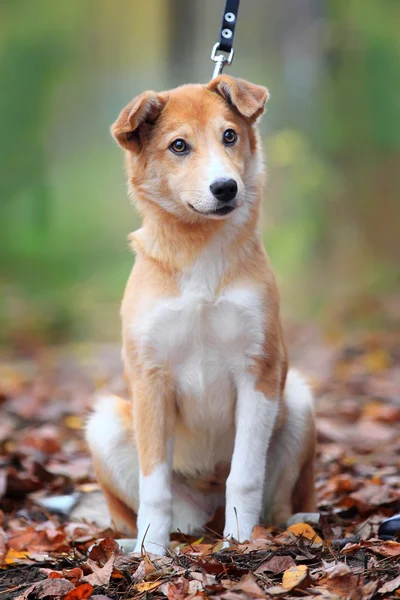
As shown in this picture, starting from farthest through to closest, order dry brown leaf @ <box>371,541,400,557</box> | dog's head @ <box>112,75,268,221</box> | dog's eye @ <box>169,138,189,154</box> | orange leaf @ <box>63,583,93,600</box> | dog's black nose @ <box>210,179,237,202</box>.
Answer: dog's eye @ <box>169,138,189,154</box> → dog's head @ <box>112,75,268,221</box> → dog's black nose @ <box>210,179,237,202</box> → dry brown leaf @ <box>371,541,400,557</box> → orange leaf @ <box>63,583,93,600</box>

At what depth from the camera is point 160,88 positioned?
1097 cm

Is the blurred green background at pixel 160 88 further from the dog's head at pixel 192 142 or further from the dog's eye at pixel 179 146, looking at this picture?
the dog's eye at pixel 179 146

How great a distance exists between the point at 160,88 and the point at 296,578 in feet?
30.7

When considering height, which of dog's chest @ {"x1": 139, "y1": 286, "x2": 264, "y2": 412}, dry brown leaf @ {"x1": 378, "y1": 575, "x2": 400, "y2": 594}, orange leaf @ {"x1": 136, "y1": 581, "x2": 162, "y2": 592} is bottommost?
orange leaf @ {"x1": 136, "y1": 581, "x2": 162, "y2": 592}

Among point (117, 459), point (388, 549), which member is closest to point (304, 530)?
point (388, 549)

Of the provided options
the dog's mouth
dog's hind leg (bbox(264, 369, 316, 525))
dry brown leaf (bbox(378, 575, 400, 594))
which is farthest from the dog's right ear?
dry brown leaf (bbox(378, 575, 400, 594))

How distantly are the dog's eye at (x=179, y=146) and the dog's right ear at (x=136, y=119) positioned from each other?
169mm

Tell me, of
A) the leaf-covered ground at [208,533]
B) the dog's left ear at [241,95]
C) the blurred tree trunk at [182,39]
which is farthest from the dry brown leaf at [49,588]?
the blurred tree trunk at [182,39]

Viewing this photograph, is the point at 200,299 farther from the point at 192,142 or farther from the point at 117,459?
the point at 117,459

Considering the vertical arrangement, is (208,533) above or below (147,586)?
below

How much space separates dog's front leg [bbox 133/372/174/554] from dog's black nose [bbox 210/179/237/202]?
2.48 ft

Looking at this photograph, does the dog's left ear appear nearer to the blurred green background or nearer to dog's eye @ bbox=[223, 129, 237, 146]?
dog's eye @ bbox=[223, 129, 237, 146]

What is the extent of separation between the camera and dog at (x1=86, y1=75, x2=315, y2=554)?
10.2 feet

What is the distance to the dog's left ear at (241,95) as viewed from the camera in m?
3.22
